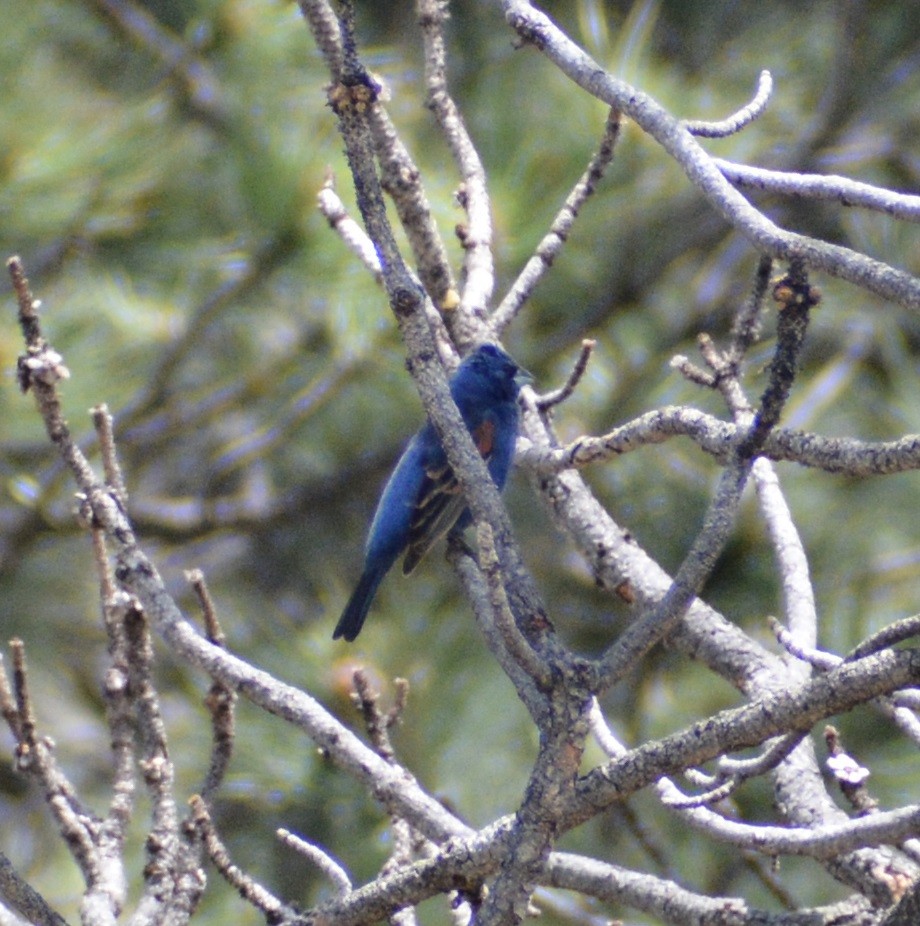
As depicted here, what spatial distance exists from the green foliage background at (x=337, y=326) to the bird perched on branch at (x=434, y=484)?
25cm

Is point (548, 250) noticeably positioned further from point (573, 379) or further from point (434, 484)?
point (434, 484)

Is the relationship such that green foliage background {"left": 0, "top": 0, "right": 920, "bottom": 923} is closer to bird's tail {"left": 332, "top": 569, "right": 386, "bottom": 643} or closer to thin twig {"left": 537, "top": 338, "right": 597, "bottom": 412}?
bird's tail {"left": 332, "top": 569, "right": 386, "bottom": 643}

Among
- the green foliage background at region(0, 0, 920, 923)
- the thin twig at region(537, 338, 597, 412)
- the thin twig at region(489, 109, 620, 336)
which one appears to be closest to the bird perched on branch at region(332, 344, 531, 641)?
the green foliage background at region(0, 0, 920, 923)

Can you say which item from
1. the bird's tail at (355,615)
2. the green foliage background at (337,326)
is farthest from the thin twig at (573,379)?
the green foliage background at (337,326)

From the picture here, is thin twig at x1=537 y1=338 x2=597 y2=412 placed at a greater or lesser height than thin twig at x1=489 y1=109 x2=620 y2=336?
lesser

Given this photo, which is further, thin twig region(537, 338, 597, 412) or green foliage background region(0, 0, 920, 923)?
green foliage background region(0, 0, 920, 923)

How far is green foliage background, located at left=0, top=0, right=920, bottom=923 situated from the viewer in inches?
144

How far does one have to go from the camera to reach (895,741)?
3.17 m

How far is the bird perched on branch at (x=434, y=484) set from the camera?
3254mm

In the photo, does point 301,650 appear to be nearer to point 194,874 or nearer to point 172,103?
point 194,874

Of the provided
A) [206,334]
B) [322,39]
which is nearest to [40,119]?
[206,334]

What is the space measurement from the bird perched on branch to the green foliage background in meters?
0.25

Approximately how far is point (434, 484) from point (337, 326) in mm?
1180

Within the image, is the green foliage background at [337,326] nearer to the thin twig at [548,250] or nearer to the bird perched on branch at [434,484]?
the bird perched on branch at [434,484]
